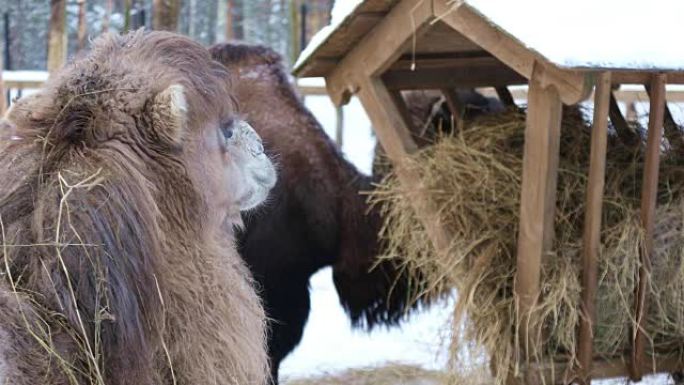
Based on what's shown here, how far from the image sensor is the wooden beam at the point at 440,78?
499 centimetres

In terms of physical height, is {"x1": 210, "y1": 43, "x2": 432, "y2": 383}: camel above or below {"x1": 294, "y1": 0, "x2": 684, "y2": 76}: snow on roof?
below

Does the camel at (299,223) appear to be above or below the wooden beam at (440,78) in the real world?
below

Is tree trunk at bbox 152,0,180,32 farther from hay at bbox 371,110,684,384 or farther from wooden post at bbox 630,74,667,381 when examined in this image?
wooden post at bbox 630,74,667,381

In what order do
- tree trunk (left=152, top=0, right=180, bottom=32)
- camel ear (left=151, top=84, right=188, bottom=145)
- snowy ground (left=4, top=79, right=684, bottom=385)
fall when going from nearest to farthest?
camel ear (left=151, top=84, right=188, bottom=145), snowy ground (left=4, top=79, right=684, bottom=385), tree trunk (left=152, top=0, right=180, bottom=32)

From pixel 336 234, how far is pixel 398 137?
98 centimetres

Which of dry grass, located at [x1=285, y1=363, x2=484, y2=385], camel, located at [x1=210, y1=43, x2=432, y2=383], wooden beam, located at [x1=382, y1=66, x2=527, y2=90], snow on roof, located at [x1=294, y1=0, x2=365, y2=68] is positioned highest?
snow on roof, located at [x1=294, y1=0, x2=365, y2=68]

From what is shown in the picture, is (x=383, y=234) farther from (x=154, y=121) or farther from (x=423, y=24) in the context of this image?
(x=154, y=121)

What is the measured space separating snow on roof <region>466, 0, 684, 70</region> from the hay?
0.78m

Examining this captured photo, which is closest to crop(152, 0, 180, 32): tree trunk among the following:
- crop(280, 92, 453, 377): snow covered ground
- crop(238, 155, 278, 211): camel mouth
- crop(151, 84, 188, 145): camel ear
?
crop(280, 92, 453, 377): snow covered ground

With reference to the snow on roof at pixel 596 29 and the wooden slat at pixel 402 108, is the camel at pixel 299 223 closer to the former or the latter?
the wooden slat at pixel 402 108

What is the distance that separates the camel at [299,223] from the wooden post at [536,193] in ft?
4.20

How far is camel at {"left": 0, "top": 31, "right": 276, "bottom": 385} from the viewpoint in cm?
175

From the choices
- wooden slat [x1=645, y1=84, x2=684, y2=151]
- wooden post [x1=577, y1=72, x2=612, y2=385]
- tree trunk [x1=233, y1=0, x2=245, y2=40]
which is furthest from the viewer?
tree trunk [x1=233, y1=0, x2=245, y2=40]

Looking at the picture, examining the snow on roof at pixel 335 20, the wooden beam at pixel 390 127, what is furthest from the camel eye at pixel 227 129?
the wooden beam at pixel 390 127
